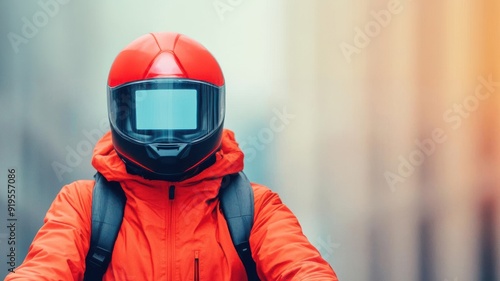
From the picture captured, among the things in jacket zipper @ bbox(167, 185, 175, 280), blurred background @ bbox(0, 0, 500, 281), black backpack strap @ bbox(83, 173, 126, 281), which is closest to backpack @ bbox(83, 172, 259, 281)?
black backpack strap @ bbox(83, 173, 126, 281)

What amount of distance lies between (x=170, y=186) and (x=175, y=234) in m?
0.11

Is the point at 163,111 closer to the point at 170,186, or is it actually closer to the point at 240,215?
the point at 170,186

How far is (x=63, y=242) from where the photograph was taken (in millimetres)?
1393

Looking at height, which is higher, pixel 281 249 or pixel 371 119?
pixel 371 119

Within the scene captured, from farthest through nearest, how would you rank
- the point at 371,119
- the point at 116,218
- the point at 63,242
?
the point at 371,119 → the point at 116,218 → the point at 63,242

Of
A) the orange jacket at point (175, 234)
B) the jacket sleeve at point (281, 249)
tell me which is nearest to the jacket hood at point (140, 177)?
the orange jacket at point (175, 234)

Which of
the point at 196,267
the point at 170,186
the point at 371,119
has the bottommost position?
the point at 196,267

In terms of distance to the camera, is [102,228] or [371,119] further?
[371,119]

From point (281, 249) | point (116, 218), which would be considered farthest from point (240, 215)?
point (116, 218)

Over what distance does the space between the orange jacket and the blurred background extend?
406 mm

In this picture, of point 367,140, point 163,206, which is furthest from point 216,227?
point 367,140

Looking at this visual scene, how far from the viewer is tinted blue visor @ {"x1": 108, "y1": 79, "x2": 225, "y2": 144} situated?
1520mm

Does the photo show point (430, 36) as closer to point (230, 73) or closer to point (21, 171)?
point (230, 73)

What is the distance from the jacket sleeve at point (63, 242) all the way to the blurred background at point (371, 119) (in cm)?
44
